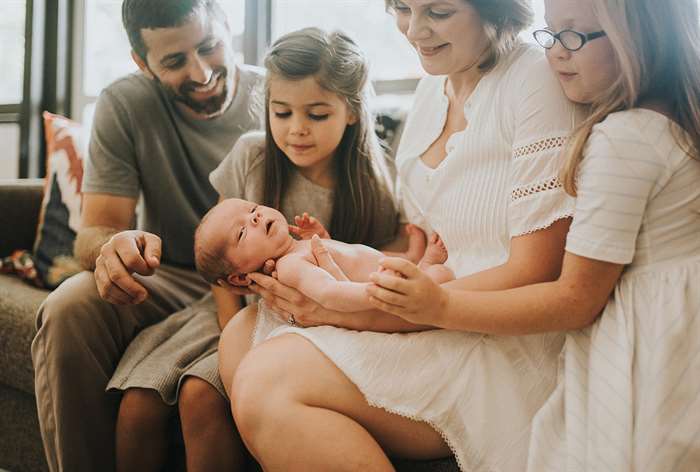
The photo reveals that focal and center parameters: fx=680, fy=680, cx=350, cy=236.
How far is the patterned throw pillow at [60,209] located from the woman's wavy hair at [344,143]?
97 cm

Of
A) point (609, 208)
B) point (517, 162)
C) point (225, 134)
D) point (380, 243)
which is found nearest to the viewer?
point (609, 208)

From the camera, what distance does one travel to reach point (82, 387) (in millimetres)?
1518

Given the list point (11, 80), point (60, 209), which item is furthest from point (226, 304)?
point (11, 80)

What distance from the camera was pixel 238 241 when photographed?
139cm

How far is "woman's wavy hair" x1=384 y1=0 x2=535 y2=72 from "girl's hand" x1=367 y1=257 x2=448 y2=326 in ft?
1.70

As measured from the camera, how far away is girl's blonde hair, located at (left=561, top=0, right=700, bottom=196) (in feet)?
3.44

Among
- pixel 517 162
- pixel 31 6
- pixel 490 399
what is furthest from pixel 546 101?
pixel 31 6

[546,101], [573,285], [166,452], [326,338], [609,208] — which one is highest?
[546,101]

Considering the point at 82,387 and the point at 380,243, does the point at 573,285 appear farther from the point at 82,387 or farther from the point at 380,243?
the point at 82,387

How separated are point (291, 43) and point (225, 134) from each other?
0.52 m

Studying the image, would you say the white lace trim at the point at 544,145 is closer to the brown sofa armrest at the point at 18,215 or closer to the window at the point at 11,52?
the brown sofa armrest at the point at 18,215

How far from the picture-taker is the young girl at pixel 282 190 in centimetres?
143

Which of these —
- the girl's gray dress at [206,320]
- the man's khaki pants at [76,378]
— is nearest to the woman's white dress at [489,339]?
the girl's gray dress at [206,320]

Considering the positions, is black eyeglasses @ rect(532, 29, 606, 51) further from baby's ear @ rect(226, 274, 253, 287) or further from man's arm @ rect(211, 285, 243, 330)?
man's arm @ rect(211, 285, 243, 330)
